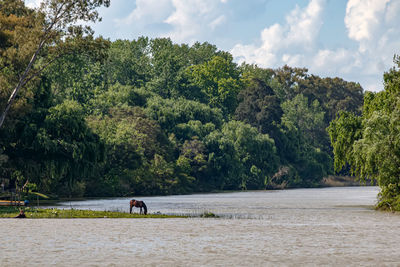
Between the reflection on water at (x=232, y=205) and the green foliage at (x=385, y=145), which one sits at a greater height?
the green foliage at (x=385, y=145)

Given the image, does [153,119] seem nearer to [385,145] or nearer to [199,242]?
[385,145]

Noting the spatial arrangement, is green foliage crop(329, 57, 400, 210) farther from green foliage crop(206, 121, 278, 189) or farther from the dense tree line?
green foliage crop(206, 121, 278, 189)

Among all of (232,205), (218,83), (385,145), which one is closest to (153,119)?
(218,83)

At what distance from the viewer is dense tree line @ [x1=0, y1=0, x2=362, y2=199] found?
57188mm

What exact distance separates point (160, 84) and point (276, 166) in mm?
32109

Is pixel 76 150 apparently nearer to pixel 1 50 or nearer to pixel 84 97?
pixel 1 50

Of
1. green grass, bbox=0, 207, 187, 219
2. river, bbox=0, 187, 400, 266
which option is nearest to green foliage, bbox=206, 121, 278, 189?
green grass, bbox=0, 207, 187, 219

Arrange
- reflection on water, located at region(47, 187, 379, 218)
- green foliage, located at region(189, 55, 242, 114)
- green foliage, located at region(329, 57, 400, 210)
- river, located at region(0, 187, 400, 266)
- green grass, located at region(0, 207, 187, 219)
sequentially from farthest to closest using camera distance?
green foliage, located at region(189, 55, 242, 114) < reflection on water, located at region(47, 187, 379, 218) < green foliage, located at region(329, 57, 400, 210) < green grass, located at region(0, 207, 187, 219) < river, located at region(0, 187, 400, 266)

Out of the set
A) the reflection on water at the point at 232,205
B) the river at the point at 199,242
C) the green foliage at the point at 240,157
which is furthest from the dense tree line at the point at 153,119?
the river at the point at 199,242

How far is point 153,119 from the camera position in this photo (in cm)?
11400

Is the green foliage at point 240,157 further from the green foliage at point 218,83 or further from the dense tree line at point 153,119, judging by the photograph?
the green foliage at point 218,83

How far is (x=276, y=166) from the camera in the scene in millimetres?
126375

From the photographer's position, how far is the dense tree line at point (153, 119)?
57.2 m

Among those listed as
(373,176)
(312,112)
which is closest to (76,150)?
(373,176)
